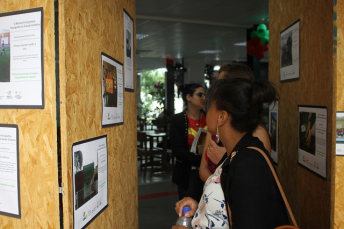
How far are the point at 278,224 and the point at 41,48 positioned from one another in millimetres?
1253

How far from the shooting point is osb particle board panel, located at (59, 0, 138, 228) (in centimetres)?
140

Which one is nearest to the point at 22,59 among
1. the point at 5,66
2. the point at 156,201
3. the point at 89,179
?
→ the point at 5,66

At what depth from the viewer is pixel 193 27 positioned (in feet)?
27.3

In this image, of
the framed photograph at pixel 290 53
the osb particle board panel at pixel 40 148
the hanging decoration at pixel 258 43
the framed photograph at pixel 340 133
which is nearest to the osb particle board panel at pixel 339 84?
the framed photograph at pixel 340 133

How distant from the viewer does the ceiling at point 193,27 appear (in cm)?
689

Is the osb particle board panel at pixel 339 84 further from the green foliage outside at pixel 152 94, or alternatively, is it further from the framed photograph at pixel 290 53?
the green foliage outside at pixel 152 94

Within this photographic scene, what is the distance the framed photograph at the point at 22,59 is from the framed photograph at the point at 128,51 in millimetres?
899

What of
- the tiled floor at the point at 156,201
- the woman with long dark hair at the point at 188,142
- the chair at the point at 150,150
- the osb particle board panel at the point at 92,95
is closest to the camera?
the osb particle board panel at the point at 92,95

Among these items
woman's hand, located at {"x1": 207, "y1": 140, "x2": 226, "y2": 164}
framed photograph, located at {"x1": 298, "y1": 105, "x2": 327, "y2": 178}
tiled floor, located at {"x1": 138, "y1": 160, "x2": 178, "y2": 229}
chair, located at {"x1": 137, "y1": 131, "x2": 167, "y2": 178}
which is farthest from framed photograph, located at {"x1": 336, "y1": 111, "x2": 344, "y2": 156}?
chair, located at {"x1": 137, "y1": 131, "x2": 167, "y2": 178}

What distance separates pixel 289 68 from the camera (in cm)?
289

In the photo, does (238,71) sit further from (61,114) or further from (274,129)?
(61,114)

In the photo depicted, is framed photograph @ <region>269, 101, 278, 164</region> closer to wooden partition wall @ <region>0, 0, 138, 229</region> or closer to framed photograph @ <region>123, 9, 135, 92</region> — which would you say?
framed photograph @ <region>123, 9, 135, 92</region>

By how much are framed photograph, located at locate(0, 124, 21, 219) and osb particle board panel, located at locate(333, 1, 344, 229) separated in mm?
1532

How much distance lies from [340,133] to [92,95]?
123 centimetres
